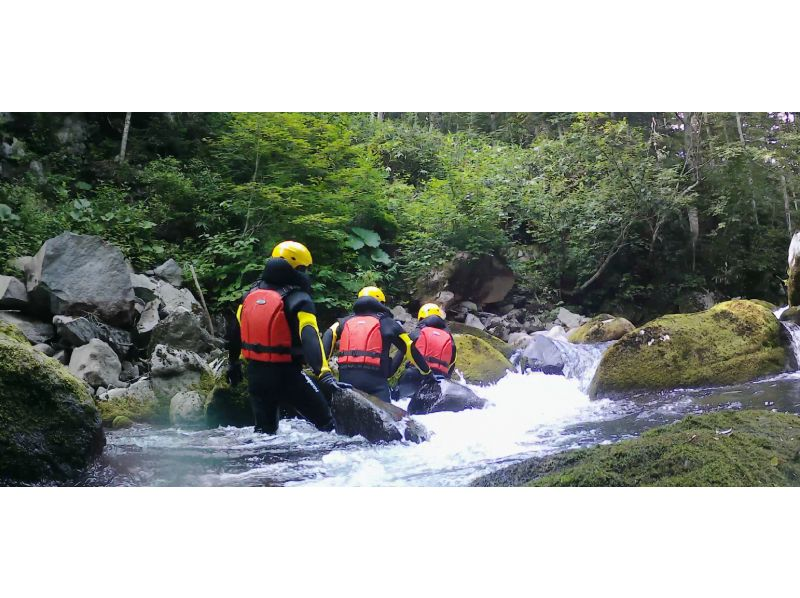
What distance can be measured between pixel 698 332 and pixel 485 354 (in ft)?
5.24

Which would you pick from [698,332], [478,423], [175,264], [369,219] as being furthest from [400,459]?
[698,332]

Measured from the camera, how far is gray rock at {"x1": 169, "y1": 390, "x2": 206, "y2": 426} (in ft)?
14.5

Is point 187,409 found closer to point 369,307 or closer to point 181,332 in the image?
point 181,332

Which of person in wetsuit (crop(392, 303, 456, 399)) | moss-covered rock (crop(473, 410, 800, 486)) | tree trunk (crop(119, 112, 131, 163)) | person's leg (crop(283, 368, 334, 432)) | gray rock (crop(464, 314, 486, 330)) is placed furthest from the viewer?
gray rock (crop(464, 314, 486, 330))

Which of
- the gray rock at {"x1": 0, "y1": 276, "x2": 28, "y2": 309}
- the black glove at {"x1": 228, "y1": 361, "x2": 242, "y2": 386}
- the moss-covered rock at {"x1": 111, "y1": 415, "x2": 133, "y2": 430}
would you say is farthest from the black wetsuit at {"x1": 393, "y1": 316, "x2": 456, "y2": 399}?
the gray rock at {"x1": 0, "y1": 276, "x2": 28, "y2": 309}

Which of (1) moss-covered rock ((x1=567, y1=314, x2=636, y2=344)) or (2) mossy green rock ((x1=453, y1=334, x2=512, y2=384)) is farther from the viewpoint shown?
(1) moss-covered rock ((x1=567, y1=314, x2=636, y2=344))

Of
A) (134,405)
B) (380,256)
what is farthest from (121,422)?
(380,256)

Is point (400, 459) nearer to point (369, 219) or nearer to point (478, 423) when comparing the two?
point (478, 423)

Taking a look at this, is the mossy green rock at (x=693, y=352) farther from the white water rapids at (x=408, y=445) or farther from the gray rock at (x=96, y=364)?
the gray rock at (x=96, y=364)

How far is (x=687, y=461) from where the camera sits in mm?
4227

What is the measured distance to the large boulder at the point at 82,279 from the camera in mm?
4590

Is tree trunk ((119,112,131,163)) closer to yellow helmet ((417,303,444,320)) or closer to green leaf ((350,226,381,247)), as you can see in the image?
green leaf ((350,226,381,247))

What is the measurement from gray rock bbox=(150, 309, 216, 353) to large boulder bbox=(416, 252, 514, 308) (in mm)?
1633

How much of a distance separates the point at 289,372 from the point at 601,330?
7.57ft
